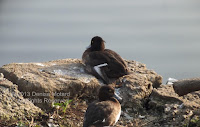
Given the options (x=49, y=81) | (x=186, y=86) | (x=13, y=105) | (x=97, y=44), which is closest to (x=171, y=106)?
(x=186, y=86)

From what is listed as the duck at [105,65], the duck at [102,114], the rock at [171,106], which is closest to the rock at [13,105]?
the duck at [102,114]

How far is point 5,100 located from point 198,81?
399 cm

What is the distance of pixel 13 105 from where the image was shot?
375 inches

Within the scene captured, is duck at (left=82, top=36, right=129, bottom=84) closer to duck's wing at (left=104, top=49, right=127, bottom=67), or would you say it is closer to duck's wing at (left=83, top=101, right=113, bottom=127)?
duck's wing at (left=104, top=49, right=127, bottom=67)

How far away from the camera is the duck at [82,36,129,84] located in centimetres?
1122

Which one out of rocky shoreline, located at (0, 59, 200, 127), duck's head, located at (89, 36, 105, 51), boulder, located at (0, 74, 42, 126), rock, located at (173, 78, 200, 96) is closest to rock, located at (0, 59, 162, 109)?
rocky shoreline, located at (0, 59, 200, 127)

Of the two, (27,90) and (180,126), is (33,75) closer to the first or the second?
(27,90)

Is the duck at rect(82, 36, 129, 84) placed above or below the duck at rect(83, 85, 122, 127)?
above

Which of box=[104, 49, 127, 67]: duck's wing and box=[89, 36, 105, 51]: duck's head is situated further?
box=[89, 36, 105, 51]: duck's head

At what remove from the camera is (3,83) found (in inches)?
385

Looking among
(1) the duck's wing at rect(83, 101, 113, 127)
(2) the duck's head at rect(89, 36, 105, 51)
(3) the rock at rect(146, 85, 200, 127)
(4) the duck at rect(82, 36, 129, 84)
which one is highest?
(2) the duck's head at rect(89, 36, 105, 51)

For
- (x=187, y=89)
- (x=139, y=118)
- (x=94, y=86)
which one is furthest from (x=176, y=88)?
(x=94, y=86)

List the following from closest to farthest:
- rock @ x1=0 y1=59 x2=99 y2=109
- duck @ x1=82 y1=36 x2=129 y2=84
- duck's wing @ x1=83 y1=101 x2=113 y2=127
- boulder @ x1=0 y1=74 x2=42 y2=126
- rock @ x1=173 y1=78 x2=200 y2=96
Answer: duck's wing @ x1=83 y1=101 x2=113 y2=127, boulder @ x1=0 y1=74 x2=42 y2=126, rock @ x1=0 y1=59 x2=99 y2=109, rock @ x1=173 y1=78 x2=200 y2=96, duck @ x1=82 y1=36 x2=129 y2=84

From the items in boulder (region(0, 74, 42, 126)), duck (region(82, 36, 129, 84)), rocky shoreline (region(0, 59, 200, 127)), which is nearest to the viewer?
boulder (region(0, 74, 42, 126))
